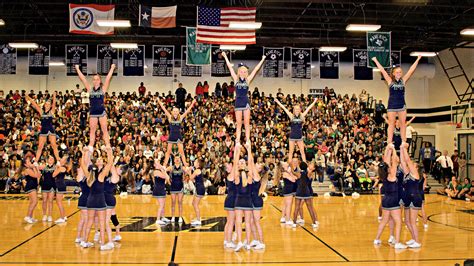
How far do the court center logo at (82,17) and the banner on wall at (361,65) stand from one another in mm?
13912

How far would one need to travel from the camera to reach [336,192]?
72.1ft

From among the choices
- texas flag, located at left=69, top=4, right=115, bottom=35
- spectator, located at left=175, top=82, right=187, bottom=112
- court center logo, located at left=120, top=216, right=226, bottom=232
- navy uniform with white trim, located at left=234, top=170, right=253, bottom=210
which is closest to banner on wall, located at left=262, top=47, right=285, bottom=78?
spectator, located at left=175, top=82, right=187, bottom=112

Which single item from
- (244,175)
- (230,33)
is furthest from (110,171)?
(230,33)

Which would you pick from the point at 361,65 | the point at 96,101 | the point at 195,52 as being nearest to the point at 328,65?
the point at 361,65

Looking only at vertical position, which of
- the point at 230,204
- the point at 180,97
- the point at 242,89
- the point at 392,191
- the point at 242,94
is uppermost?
the point at 180,97

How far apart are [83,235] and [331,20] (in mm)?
21337

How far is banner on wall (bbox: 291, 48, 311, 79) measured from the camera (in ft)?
83.8

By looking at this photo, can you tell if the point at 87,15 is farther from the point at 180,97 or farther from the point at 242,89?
the point at 242,89

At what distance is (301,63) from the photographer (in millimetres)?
25641

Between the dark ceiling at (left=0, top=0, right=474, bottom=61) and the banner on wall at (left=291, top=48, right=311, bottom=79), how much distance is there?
1.92m

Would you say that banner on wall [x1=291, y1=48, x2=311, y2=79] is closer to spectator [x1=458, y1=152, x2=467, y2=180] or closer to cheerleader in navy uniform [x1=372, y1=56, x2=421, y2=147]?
spectator [x1=458, y1=152, x2=467, y2=180]

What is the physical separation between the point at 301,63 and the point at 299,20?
306 centimetres

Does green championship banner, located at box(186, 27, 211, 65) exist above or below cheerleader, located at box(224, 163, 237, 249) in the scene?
above

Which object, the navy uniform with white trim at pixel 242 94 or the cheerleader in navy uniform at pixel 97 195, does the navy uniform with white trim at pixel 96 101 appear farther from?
the navy uniform with white trim at pixel 242 94
